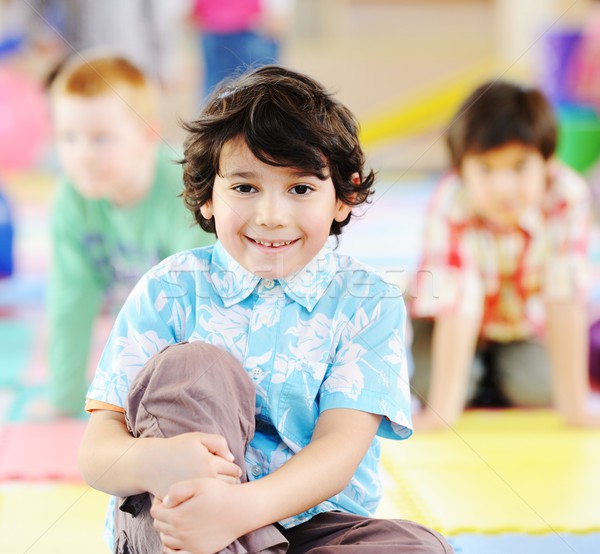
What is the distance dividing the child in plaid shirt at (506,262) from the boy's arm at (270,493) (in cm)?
63

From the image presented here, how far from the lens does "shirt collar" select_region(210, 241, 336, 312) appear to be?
2.72 feet

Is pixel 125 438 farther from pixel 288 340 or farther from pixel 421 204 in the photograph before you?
pixel 421 204

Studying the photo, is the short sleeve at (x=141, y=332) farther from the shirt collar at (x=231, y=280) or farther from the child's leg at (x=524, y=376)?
the child's leg at (x=524, y=376)

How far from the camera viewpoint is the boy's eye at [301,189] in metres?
0.81

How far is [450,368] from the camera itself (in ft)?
4.74

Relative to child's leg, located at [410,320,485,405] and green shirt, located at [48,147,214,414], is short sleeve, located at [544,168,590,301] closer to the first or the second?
child's leg, located at [410,320,485,405]

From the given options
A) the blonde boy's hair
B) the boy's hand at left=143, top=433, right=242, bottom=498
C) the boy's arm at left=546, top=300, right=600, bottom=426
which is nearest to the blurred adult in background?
the blonde boy's hair

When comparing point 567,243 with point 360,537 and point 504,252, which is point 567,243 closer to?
point 504,252

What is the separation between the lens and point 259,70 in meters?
0.86

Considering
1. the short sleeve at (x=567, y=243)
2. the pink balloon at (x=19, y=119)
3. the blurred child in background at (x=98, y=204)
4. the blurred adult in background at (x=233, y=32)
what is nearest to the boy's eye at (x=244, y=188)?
the blurred child in background at (x=98, y=204)

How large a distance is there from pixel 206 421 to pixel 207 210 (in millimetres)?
239

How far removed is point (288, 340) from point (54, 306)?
0.80 metres

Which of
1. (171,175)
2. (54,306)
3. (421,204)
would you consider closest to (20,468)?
(54,306)

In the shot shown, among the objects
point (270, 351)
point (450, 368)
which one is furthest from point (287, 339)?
point (450, 368)
